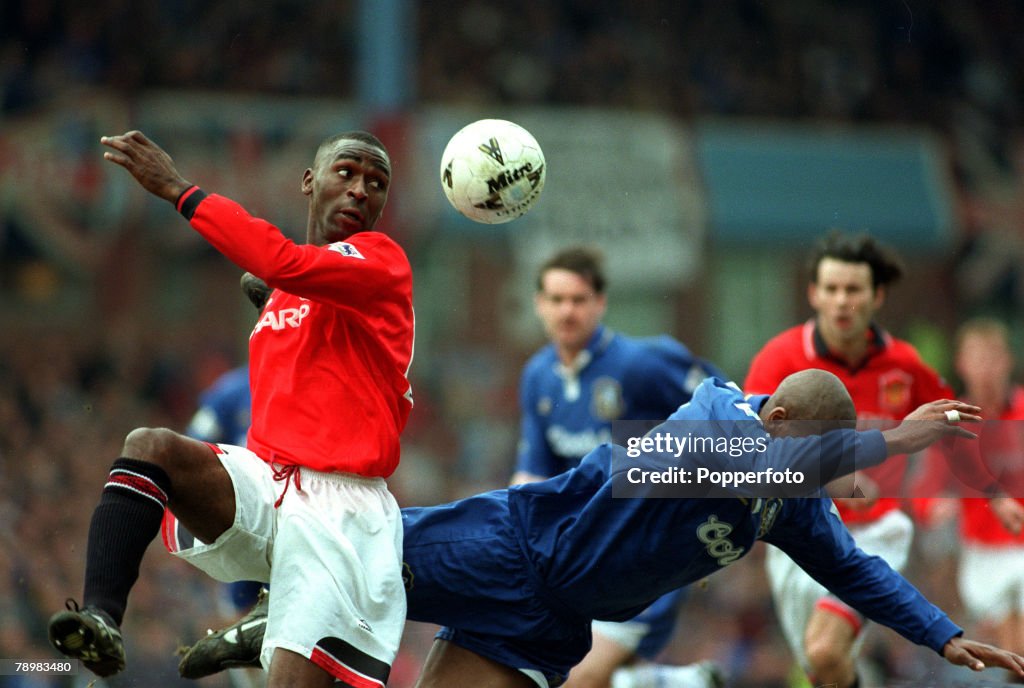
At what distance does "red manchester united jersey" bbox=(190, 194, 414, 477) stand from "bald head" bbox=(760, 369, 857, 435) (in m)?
1.24

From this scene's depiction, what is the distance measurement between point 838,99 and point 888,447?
1536 centimetres

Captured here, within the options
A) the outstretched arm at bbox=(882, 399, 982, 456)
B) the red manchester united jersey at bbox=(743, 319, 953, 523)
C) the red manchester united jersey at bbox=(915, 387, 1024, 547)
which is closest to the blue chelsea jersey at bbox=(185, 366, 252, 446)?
the red manchester united jersey at bbox=(743, 319, 953, 523)

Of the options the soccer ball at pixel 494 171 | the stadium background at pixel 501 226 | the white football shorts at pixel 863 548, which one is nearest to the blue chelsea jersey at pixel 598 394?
the white football shorts at pixel 863 548

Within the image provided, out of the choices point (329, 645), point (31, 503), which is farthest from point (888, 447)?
point (31, 503)

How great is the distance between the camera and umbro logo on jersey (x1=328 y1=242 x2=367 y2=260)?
4402 millimetres

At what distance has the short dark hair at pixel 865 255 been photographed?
6.68m

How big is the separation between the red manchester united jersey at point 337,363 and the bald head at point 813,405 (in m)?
1.24

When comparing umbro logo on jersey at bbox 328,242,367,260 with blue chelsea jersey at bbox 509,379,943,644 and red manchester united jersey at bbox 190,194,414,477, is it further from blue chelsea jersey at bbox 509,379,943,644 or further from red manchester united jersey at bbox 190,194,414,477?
blue chelsea jersey at bbox 509,379,943,644

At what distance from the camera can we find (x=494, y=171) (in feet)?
16.5

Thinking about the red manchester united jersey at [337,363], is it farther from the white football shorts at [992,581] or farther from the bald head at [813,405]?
the white football shorts at [992,581]

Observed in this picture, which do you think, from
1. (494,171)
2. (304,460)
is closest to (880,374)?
(494,171)

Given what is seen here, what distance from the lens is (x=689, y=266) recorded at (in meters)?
17.7

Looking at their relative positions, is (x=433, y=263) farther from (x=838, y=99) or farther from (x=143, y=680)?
(x=143, y=680)

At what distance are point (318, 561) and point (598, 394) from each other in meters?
3.12
